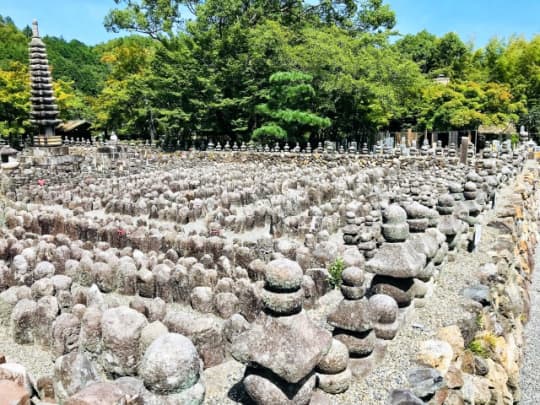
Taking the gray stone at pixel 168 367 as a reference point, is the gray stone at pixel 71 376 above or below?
below

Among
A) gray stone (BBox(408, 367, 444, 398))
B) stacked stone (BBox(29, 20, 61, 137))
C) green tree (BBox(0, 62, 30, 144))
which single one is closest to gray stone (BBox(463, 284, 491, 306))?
gray stone (BBox(408, 367, 444, 398))

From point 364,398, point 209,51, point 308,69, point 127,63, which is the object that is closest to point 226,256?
point 364,398

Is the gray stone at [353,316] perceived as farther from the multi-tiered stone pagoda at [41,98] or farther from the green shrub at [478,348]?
the multi-tiered stone pagoda at [41,98]

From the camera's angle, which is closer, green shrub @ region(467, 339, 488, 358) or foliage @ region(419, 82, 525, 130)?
green shrub @ region(467, 339, 488, 358)

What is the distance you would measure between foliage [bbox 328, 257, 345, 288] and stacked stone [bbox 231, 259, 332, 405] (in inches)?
99.4

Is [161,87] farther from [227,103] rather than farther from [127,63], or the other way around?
[127,63]

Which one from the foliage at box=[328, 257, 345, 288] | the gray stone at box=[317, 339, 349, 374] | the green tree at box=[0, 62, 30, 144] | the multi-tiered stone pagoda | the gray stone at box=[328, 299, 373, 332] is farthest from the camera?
the green tree at box=[0, 62, 30, 144]

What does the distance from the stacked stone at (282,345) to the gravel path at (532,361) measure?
4.14 m

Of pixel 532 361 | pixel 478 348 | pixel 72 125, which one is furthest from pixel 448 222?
pixel 72 125

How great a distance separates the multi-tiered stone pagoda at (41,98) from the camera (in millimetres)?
18516

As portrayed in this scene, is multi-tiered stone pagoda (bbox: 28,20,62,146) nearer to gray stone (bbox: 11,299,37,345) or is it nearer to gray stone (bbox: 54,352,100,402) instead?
gray stone (bbox: 11,299,37,345)

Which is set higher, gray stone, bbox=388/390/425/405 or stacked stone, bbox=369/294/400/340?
stacked stone, bbox=369/294/400/340

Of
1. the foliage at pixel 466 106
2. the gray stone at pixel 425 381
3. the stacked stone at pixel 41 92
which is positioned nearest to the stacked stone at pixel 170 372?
the gray stone at pixel 425 381

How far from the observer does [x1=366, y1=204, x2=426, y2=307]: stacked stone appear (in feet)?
11.7
